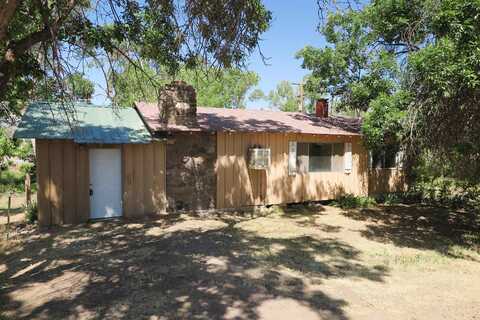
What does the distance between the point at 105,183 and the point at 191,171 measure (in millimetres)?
2342

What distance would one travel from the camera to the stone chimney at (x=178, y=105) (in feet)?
33.1

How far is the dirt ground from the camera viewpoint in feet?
14.0

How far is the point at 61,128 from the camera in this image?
345 inches

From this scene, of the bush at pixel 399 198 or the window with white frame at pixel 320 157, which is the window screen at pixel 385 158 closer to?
the bush at pixel 399 198

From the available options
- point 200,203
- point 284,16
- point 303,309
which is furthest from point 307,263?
point 200,203

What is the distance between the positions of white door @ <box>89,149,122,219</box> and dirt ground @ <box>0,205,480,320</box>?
19.8 inches

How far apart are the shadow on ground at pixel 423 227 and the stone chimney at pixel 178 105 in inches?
226

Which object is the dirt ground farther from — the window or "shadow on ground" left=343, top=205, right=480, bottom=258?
the window

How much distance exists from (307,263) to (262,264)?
0.84m

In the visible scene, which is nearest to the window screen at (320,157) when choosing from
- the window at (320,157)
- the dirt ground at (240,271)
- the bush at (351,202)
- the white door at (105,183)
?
the window at (320,157)

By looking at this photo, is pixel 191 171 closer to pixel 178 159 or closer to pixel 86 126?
pixel 178 159

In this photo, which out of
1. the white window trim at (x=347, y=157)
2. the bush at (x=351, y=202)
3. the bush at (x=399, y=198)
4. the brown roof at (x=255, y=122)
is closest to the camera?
the brown roof at (x=255, y=122)

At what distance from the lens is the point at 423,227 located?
9562 mm

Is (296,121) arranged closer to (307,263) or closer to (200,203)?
(200,203)
